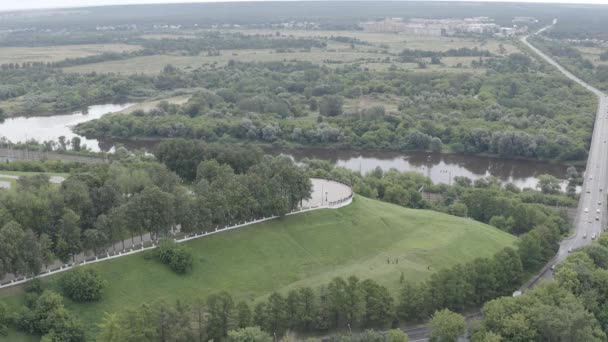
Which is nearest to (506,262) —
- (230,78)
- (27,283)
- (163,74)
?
(27,283)

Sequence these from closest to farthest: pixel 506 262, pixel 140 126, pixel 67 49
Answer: pixel 506 262 < pixel 140 126 < pixel 67 49

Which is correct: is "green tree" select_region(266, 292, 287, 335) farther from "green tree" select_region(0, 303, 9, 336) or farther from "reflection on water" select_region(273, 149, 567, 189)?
"reflection on water" select_region(273, 149, 567, 189)

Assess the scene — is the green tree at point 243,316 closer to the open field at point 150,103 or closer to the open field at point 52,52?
the open field at point 150,103

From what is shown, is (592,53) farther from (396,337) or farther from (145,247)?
(145,247)

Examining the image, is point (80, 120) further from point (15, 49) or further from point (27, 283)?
point (15, 49)

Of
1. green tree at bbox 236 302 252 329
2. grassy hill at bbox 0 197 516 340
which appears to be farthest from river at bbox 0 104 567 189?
green tree at bbox 236 302 252 329

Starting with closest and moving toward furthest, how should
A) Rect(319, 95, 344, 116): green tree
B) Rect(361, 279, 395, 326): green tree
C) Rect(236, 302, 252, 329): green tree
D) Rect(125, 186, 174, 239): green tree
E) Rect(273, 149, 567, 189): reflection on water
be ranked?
Rect(236, 302, 252, 329): green tree, Rect(361, 279, 395, 326): green tree, Rect(125, 186, 174, 239): green tree, Rect(273, 149, 567, 189): reflection on water, Rect(319, 95, 344, 116): green tree
